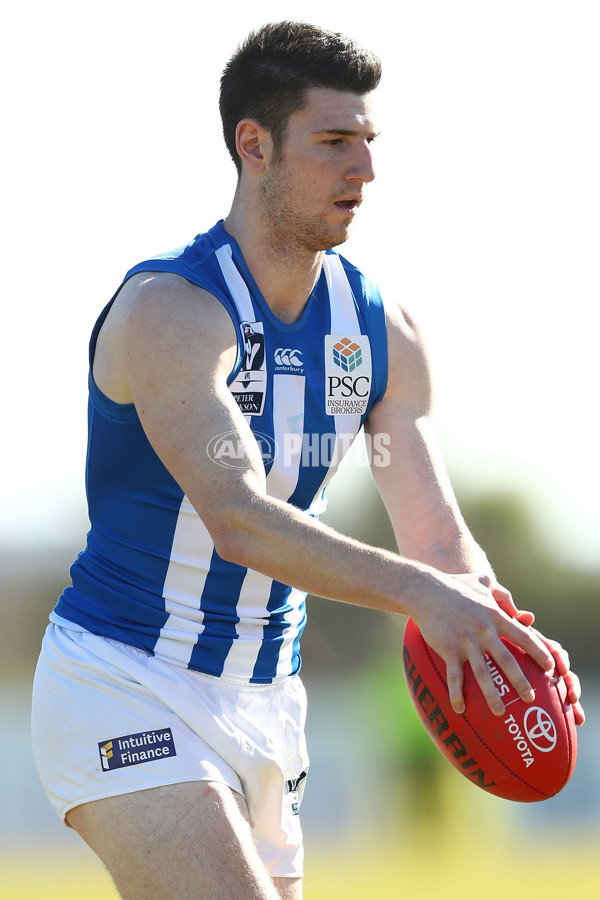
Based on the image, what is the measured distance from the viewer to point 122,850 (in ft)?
7.64

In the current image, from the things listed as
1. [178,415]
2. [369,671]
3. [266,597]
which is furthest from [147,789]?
[369,671]

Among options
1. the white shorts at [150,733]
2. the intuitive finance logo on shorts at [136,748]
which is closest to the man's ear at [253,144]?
the white shorts at [150,733]

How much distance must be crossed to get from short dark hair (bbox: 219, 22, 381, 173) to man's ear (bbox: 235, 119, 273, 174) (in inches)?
0.9

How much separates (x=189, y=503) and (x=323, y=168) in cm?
99

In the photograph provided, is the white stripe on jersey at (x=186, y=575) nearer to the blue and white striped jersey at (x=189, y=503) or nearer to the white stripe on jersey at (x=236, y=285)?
the blue and white striped jersey at (x=189, y=503)

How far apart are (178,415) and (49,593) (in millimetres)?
6453

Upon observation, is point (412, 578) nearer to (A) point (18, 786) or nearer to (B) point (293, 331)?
(B) point (293, 331)

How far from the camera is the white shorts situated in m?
2.46

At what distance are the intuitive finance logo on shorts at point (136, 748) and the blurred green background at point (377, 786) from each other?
5.55 meters

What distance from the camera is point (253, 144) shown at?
2.95 metres

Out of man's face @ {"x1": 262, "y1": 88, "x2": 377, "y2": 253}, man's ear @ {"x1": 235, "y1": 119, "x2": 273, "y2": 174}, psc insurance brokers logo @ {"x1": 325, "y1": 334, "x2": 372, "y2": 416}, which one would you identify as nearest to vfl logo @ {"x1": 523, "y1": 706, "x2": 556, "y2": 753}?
psc insurance brokers logo @ {"x1": 325, "y1": 334, "x2": 372, "y2": 416}

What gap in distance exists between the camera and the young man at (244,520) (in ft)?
7.34

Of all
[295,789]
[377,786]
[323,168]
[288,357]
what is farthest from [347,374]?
[377,786]

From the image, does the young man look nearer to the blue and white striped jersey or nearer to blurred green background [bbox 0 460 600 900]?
the blue and white striped jersey
